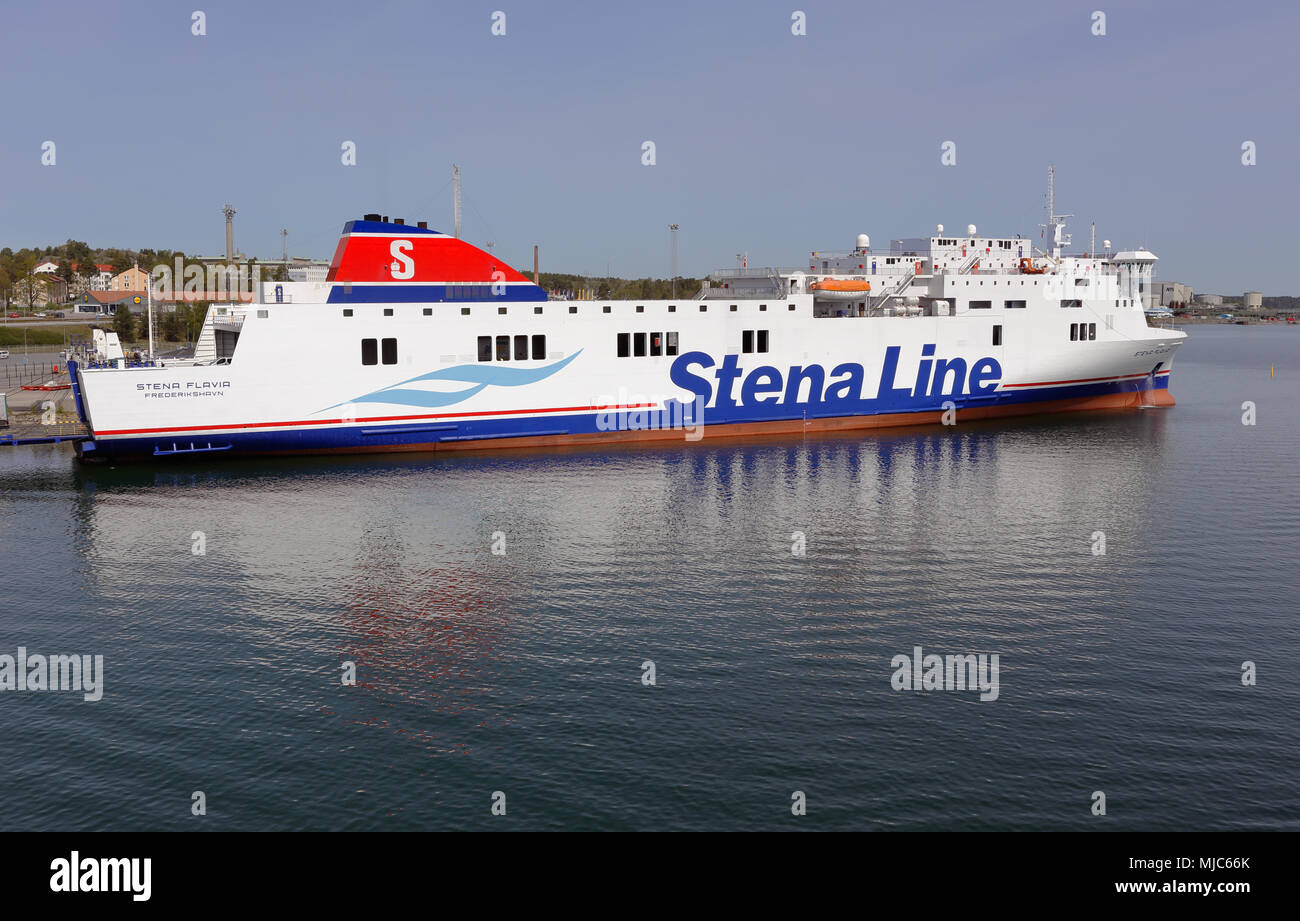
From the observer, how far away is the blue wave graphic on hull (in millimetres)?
40781

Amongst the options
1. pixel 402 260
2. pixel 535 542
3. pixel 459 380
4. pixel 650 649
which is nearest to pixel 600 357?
pixel 459 380

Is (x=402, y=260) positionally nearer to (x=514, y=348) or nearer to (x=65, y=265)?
(x=514, y=348)

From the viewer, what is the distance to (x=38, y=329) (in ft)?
392

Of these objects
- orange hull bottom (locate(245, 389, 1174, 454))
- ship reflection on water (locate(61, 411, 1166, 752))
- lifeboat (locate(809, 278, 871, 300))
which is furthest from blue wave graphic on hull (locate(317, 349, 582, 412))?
lifeboat (locate(809, 278, 871, 300))

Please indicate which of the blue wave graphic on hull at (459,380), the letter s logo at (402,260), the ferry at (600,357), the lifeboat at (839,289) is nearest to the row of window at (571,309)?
the ferry at (600,357)

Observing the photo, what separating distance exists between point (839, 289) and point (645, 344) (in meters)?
11.2

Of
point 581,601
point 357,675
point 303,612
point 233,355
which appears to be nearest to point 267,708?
point 357,675

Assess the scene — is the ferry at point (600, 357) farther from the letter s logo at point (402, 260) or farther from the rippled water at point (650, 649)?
the rippled water at point (650, 649)

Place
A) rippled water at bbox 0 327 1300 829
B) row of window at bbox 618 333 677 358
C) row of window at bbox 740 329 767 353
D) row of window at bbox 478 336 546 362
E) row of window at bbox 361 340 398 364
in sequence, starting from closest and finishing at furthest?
1. rippled water at bbox 0 327 1300 829
2. row of window at bbox 361 340 398 364
3. row of window at bbox 478 336 546 362
4. row of window at bbox 618 333 677 358
5. row of window at bbox 740 329 767 353

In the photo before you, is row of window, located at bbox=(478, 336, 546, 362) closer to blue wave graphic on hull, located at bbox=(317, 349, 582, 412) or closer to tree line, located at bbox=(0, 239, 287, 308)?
blue wave graphic on hull, located at bbox=(317, 349, 582, 412)

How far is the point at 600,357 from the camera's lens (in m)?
43.7

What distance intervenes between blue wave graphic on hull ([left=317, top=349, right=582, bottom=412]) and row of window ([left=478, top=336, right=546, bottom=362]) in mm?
443

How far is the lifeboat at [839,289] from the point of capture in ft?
161

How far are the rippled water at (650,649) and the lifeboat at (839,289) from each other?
52.3 ft
